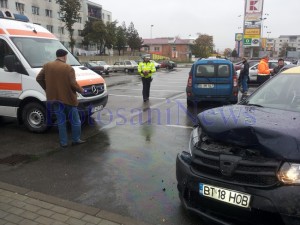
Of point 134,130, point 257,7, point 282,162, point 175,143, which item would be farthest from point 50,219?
point 257,7

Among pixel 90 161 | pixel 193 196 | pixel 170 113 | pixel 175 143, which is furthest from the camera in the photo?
pixel 170 113

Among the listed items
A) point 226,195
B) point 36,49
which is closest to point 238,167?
point 226,195

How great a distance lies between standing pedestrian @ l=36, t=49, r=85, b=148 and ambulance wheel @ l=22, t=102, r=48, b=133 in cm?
81

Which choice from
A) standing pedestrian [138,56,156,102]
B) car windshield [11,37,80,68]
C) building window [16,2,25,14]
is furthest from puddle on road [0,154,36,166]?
building window [16,2,25,14]

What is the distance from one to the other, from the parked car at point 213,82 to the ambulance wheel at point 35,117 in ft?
16.6

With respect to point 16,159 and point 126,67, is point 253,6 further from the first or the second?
point 16,159

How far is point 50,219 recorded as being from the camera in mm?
3383

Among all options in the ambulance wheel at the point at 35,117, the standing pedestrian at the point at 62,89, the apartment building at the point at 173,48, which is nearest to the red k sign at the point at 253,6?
the ambulance wheel at the point at 35,117

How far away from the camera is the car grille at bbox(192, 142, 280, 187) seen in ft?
8.44

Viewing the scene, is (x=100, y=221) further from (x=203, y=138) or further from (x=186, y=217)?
(x=203, y=138)

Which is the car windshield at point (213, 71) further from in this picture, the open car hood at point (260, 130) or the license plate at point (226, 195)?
the license plate at point (226, 195)

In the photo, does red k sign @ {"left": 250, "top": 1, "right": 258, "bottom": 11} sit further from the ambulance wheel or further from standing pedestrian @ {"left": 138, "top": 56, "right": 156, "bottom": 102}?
the ambulance wheel

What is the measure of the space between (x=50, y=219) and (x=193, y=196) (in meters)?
1.63

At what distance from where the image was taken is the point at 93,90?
712cm
